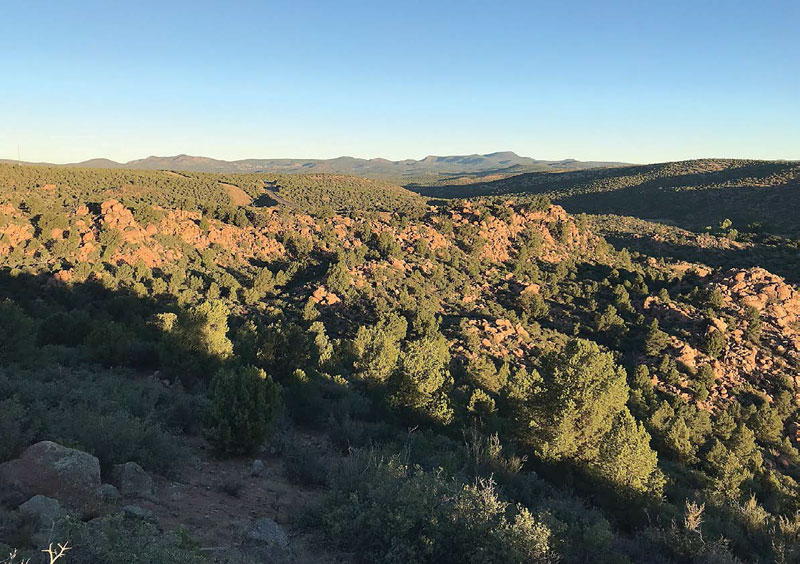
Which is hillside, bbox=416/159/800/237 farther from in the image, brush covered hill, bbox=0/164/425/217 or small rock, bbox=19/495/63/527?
small rock, bbox=19/495/63/527

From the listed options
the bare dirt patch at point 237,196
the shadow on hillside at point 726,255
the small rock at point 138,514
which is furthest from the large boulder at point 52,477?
the bare dirt patch at point 237,196

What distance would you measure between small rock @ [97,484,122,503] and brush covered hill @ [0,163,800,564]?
1.02 ft

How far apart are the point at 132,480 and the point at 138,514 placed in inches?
55.8

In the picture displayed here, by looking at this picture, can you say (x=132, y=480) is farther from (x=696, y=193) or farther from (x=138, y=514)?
(x=696, y=193)

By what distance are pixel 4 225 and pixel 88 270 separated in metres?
9.67

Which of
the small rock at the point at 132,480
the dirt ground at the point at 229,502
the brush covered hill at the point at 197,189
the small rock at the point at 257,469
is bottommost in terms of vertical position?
the small rock at the point at 257,469

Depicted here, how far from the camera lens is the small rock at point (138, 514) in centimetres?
598

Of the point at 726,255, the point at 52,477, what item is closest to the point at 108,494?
the point at 52,477

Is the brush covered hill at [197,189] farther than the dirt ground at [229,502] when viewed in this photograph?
Yes

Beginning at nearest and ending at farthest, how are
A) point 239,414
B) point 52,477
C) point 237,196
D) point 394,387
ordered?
point 52,477
point 239,414
point 394,387
point 237,196

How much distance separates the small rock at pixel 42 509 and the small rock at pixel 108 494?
650 millimetres

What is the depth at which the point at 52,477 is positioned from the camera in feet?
19.7

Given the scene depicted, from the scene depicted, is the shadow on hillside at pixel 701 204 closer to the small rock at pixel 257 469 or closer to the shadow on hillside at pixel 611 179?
the shadow on hillside at pixel 611 179

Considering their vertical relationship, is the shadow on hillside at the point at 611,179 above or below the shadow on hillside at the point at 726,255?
above
